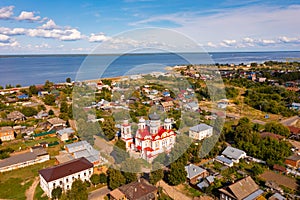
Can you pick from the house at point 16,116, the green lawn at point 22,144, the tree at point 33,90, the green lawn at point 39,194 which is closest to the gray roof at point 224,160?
the green lawn at point 39,194

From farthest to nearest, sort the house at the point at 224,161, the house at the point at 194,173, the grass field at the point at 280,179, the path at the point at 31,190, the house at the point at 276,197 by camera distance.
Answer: the house at the point at 224,161 → the house at the point at 194,173 → the grass field at the point at 280,179 → the path at the point at 31,190 → the house at the point at 276,197

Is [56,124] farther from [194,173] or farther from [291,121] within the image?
[291,121]

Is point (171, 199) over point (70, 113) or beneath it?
beneath

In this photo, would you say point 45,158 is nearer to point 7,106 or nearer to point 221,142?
point 221,142

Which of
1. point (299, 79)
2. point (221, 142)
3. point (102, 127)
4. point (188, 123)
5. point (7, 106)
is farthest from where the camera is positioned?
point (299, 79)

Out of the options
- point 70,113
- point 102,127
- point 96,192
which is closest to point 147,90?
point 70,113

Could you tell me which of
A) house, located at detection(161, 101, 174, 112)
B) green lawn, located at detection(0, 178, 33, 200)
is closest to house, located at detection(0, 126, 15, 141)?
green lawn, located at detection(0, 178, 33, 200)

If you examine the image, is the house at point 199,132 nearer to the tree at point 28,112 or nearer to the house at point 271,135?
the house at point 271,135
